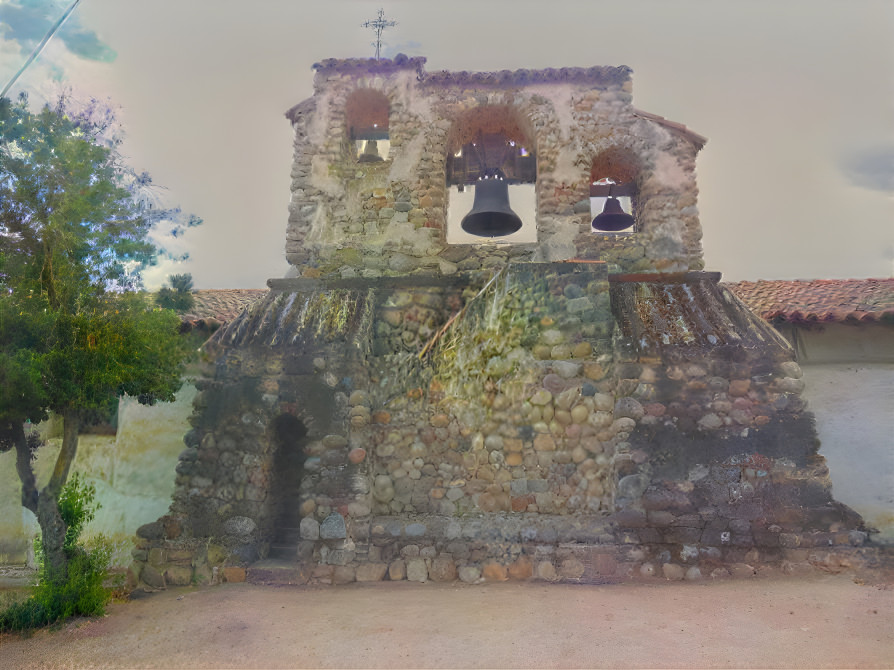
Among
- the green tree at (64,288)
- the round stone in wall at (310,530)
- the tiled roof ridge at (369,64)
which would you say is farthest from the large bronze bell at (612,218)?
the green tree at (64,288)

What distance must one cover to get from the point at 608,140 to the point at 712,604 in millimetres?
5674

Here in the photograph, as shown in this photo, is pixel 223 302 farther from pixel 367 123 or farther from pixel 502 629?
pixel 502 629

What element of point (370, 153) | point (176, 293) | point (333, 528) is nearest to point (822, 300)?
point (370, 153)

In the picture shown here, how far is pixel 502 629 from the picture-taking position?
3.84m

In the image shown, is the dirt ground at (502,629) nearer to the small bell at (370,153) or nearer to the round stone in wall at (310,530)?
the round stone in wall at (310,530)

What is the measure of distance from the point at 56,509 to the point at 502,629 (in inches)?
151

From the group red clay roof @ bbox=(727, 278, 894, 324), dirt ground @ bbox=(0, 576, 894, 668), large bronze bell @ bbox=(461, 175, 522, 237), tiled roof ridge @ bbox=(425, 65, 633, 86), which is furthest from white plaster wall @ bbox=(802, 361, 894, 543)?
tiled roof ridge @ bbox=(425, 65, 633, 86)

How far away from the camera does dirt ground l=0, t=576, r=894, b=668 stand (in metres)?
3.39

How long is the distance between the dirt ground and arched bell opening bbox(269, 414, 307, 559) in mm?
974

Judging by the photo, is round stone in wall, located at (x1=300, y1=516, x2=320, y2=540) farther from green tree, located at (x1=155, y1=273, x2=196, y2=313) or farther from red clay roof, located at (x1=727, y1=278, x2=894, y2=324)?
red clay roof, located at (x1=727, y1=278, x2=894, y2=324)

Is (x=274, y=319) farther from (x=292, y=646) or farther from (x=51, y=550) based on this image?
(x=292, y=646)

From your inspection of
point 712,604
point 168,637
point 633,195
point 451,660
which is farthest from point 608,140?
point 168,637

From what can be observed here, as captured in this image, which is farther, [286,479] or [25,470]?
[286,479]

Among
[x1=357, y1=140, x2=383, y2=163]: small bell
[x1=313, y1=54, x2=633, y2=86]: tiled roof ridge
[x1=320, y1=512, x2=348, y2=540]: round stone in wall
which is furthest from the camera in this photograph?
[x1=357, y1=140, x2=383, y2=163]: small bell
